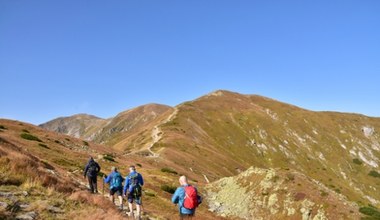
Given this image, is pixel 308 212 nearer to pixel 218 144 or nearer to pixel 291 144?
pixel 218 144

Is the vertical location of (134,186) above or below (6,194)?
above

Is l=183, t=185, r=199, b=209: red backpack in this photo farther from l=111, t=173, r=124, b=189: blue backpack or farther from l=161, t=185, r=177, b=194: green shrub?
l=161, t=185, r=177, b=194: green shrub

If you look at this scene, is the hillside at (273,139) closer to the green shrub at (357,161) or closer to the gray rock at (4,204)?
the green shrub at (357,161)

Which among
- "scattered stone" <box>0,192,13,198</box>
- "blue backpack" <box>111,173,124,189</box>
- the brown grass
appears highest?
"blue backpack" <box>111,173,124,189</box>

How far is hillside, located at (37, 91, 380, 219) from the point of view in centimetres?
10662

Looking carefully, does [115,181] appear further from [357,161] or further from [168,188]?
[357,161]

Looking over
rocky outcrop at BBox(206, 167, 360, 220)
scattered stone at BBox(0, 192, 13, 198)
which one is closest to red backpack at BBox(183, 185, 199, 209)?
scattered stone at BBox(0, 192, 13, 198)

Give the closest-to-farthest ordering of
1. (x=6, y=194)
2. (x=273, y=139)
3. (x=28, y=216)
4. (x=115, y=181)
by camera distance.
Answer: (x=28, y=216) < (x=6, y=194) < (x=115, y=181) < (x=273, y=139)

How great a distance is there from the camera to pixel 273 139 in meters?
148

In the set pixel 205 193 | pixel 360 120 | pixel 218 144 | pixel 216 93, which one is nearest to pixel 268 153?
pixel 218 144

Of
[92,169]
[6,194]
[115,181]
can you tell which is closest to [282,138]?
[92,169]

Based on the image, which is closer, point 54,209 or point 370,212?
point 54,209

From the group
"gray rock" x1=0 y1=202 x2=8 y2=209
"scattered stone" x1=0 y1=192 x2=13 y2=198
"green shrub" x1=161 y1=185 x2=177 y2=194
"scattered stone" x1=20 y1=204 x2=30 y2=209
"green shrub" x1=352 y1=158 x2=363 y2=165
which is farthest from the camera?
"green shrub" x1=352 y1=158 x2=363 y2=165

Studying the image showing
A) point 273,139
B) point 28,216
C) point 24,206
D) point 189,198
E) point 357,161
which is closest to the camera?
point 28,216
